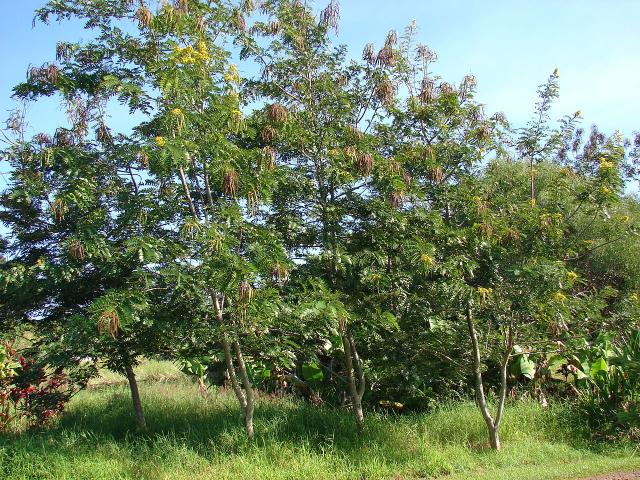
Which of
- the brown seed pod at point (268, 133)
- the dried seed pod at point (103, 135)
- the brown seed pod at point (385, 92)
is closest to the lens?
the brown seed pod at point (268, 133)

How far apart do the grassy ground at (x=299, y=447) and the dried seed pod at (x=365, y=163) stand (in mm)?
3478

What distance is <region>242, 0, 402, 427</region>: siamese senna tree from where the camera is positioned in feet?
23.7

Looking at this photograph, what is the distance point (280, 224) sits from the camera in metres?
7.45

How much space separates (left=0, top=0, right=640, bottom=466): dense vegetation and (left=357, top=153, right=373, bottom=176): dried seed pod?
0.15 ft

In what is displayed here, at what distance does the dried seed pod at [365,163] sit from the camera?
6.96 m

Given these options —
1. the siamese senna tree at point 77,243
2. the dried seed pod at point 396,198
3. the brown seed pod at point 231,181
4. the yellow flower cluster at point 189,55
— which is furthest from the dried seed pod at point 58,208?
the dried seed pod at point 396,198

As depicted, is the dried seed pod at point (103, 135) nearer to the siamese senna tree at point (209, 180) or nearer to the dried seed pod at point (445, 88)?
the siamese senna tree at point (209, 180)

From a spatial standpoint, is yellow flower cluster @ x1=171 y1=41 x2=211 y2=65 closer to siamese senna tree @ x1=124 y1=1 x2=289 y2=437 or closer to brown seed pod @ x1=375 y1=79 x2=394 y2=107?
siamese senna tree @ x1=124 y1=1 x2=289 y2=437

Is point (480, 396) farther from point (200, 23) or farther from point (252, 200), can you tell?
point (200, 23)

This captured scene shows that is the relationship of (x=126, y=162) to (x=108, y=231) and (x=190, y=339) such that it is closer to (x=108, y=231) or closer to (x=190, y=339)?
(x=108, y=231)

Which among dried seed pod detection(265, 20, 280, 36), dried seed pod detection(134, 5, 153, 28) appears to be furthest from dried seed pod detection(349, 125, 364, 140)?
dried seed pod detection(134, 5, 153, 28)

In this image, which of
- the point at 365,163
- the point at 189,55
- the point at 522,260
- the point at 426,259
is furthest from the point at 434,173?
the point at 189,55

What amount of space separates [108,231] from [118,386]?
20.5ft

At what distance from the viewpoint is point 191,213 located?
23.1 feet
